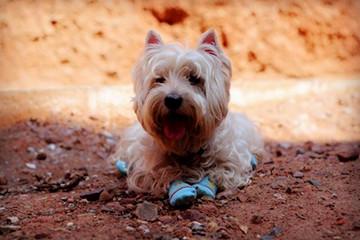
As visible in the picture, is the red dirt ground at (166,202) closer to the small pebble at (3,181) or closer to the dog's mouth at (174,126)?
the small pebble at (3,181)

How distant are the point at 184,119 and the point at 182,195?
1.58 feet

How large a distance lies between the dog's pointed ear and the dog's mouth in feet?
1.81

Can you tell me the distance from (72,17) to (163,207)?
344 cm

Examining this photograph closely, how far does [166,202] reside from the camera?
3395 millimetres

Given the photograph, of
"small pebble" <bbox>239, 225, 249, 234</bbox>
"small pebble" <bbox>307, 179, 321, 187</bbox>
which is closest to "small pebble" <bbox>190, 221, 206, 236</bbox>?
"small pebble" <bbox>239, 225, 249, 234</bbox>

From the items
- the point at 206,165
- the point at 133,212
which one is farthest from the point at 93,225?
the point at 206,165

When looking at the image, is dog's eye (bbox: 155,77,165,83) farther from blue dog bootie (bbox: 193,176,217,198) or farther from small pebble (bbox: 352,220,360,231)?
small pebble (bbox: 352,220,360,231)

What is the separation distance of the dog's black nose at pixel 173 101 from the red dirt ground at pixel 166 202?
617 mm

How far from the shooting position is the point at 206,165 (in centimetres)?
369

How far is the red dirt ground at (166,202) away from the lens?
2.85 m

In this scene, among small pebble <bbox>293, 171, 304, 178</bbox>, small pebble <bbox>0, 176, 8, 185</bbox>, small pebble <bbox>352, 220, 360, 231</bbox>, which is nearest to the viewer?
small pebble <bbox>352, 220, 360, 231</bbox>

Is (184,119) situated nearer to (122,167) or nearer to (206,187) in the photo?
(206,187)

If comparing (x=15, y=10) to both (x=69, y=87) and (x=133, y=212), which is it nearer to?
(x=69, y=87)

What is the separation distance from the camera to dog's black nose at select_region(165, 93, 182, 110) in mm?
3225
